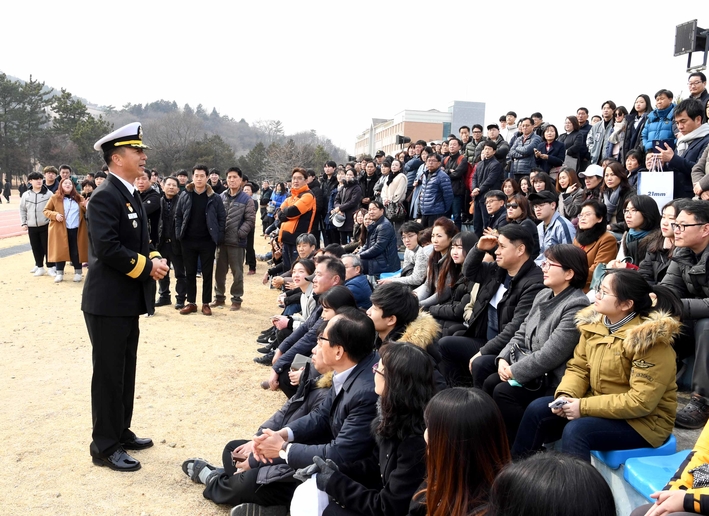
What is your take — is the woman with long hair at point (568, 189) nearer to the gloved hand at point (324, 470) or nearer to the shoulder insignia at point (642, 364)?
the shoulder insignia at point (642, 364)

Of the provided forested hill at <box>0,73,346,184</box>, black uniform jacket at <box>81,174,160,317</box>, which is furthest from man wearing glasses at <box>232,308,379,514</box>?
forested hill at <box>0,73,346,184</box>

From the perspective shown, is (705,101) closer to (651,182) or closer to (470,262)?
(651,182)

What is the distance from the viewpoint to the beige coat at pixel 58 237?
10.4 m

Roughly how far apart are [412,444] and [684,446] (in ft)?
6.05

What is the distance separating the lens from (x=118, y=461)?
376 cm

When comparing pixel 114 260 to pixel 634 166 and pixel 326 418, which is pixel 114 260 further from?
pixel 634 166

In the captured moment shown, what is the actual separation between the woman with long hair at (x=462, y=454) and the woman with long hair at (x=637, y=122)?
277 inches

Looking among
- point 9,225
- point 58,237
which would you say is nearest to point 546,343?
point 58,237

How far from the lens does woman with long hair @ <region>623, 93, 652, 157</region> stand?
7.80 m

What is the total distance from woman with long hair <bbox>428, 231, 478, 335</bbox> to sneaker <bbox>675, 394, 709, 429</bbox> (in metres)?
1.84

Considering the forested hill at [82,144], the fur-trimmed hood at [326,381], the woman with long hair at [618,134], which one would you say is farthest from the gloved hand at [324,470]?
the forested hill at [82,144]

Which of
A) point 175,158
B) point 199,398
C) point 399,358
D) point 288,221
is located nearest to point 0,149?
point 175,158

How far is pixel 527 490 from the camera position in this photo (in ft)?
4.33

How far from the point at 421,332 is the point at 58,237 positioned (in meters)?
8.93
